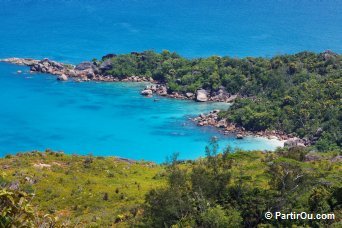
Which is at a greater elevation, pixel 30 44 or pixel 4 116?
pixel 30 44

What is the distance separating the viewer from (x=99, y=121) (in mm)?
68688

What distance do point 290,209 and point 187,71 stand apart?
63751 millimetres

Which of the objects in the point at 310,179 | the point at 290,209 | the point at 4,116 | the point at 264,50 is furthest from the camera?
the point at 264,50

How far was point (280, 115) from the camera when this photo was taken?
2512 inches

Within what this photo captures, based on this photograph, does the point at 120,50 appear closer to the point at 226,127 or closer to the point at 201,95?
the point at 201,95

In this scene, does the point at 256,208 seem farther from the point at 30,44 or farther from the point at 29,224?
the point at 30,44

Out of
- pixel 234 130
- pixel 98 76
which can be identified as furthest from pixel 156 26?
pixel 234 130

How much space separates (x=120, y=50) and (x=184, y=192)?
→ 90.4 meters

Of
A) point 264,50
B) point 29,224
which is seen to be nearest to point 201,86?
point 264,50

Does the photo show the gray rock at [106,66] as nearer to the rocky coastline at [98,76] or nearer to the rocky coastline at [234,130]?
the rocky coastline at [98,76]

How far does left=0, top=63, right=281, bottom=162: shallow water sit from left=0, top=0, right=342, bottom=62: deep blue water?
22137mm

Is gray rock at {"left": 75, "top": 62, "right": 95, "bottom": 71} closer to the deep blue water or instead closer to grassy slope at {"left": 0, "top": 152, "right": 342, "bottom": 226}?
the deep blue water

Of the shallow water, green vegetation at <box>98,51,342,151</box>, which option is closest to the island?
green vegetation at <box>98,51,342,151</box>

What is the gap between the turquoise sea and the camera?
61469 mm
